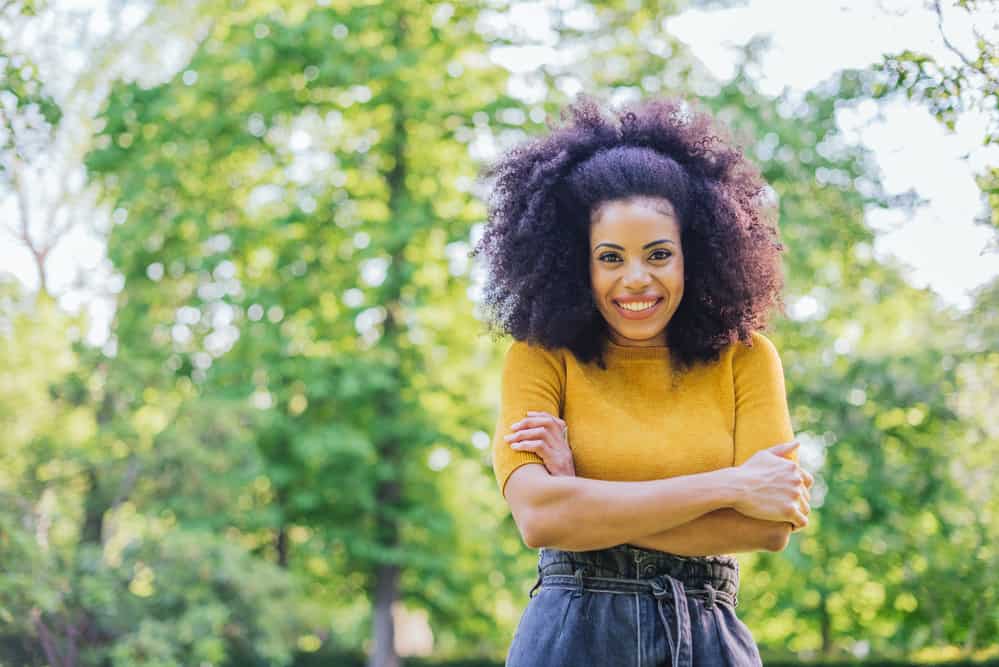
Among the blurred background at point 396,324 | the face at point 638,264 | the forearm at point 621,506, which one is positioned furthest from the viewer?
the blurred background at point 396,324

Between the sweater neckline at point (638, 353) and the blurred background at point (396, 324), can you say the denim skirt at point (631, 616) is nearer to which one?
the sweater neckline at point (638, 353)

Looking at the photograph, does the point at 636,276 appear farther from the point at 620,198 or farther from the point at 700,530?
the point at 700,530

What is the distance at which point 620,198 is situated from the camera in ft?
8.82

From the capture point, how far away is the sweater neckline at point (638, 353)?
8.92 ft

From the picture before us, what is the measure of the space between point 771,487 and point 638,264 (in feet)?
1.99

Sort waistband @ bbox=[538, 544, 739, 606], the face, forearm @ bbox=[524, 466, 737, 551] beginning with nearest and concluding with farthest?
forearm @ bbox=[524, 466, 737, 551] < waistband @ bbox=[538, 544, 739, 606] < the face

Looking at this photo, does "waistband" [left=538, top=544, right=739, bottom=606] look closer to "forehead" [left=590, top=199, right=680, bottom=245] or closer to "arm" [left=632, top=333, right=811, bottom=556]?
"arm" [left=632, top=333, right=811, bottom=556]

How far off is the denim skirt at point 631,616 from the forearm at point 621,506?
0.36 ft

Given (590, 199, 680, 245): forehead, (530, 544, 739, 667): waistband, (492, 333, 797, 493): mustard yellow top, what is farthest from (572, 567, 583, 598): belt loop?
(590, 199, 680, 245): forehead

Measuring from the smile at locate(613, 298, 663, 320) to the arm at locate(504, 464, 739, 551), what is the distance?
418 mm

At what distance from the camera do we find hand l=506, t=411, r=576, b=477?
2545 millimetres

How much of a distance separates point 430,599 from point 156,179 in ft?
21.4

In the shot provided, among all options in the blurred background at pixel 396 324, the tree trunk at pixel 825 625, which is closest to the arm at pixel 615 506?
the blurred background at pixel 396 324

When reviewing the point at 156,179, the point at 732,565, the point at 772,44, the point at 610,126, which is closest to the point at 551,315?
the point at 610,126
